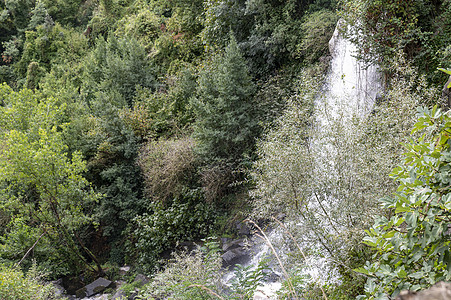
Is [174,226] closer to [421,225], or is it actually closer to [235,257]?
[235,257]

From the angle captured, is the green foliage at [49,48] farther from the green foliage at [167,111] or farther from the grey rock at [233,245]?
the grey rock at [233,245]

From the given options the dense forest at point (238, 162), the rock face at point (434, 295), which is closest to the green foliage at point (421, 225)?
the dense forest at point (238, 162)

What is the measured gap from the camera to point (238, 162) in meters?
8.83

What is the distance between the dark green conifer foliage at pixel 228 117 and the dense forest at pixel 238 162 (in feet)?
0.18

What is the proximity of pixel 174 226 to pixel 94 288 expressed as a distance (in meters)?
2.95

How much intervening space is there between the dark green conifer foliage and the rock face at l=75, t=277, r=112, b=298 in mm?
4675

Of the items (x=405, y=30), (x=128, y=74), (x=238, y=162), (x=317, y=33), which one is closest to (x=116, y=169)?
(x=238, y=162)

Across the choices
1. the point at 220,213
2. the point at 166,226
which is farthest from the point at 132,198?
the point at 220,213

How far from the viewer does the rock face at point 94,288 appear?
29.4 feet

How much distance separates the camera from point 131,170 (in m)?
10.5

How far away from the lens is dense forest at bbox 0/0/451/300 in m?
2.06

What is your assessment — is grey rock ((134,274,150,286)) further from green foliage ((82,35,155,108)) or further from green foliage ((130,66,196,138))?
green foliage ((82,35,155,108))

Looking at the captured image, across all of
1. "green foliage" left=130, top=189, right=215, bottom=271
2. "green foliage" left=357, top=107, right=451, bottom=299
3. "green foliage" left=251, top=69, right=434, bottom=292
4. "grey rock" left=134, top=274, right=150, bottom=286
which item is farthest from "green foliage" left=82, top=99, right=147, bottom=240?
"green foliage" left=357, top=107, right=451, bottom=299

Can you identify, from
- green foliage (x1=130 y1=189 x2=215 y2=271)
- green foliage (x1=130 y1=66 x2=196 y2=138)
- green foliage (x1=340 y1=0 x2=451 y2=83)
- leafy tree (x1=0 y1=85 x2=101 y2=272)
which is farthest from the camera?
green foliage (x1=130 y1=66 x2=196 y2=138)
